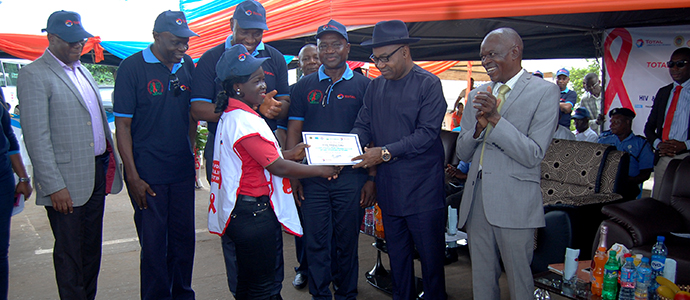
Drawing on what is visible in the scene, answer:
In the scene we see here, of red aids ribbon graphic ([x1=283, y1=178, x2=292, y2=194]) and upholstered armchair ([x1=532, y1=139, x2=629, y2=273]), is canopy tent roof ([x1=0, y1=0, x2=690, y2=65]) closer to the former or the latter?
upholstered armchair ([x1=532, y1=139, x2=629, y2=273])

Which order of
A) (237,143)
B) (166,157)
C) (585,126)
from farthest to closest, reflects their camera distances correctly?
1. (585,126)
2. (166,157)
3. (237,143)

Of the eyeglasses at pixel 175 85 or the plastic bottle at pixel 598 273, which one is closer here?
the plastic bottle at pixel 598 273

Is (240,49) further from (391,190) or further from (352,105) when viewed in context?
(391,190)

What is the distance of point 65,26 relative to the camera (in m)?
3.04

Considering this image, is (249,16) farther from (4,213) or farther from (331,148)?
(4,213)

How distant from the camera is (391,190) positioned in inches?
122

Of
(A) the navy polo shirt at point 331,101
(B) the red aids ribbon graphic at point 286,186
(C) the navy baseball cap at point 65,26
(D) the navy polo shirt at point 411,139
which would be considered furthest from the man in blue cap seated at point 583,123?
(C) the navy baseball cap at point 65,26

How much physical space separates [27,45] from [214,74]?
572cm

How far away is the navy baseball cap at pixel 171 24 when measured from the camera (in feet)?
10.3

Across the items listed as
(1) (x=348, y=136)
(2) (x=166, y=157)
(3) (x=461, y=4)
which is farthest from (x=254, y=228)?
(3) (x=461, y=4)

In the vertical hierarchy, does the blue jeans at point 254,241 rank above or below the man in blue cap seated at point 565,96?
below


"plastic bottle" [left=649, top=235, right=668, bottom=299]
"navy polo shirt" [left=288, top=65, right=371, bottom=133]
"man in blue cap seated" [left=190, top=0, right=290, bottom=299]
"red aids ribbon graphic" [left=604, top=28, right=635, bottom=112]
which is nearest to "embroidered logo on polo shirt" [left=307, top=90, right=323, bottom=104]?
"navy polo shirt" [left=288, top=65, right=371, bottom=133]

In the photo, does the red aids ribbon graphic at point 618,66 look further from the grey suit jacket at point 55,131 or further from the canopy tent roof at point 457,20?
the grey suit jacket at point 55,131

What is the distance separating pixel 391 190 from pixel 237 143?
1.16 meters
